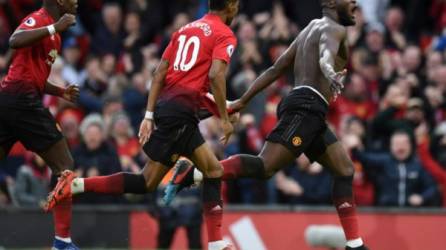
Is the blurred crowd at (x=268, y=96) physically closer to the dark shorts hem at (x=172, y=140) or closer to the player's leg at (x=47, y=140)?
the player's leg at (x=47, y=140)

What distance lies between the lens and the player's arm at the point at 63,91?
1241cm

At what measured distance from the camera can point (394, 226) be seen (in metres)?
15.0

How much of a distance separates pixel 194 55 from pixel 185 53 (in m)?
0.08

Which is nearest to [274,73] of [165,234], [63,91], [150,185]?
[150,185]

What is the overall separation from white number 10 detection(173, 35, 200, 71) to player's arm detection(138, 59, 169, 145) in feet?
0.38

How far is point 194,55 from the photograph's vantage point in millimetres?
11617

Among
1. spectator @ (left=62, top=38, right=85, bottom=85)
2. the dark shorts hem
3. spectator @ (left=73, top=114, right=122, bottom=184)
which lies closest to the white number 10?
the dark shorts hem

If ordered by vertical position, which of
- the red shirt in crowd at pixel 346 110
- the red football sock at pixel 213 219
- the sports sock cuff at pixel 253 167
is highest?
the sports sock cuff at pixel 253 167

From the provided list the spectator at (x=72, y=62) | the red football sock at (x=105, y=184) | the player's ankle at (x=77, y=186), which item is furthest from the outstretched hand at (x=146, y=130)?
the spectator at (x=72, y=62)

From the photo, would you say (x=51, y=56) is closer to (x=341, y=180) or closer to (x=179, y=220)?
(x=341, y=180)

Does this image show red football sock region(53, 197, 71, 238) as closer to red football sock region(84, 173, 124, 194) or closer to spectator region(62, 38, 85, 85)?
red football sock region(84, 173, 124, 194)

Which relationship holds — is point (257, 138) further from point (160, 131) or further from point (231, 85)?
point (160, 131)

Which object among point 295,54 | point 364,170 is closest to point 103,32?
point 364,170

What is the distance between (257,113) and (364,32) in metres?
2.36
